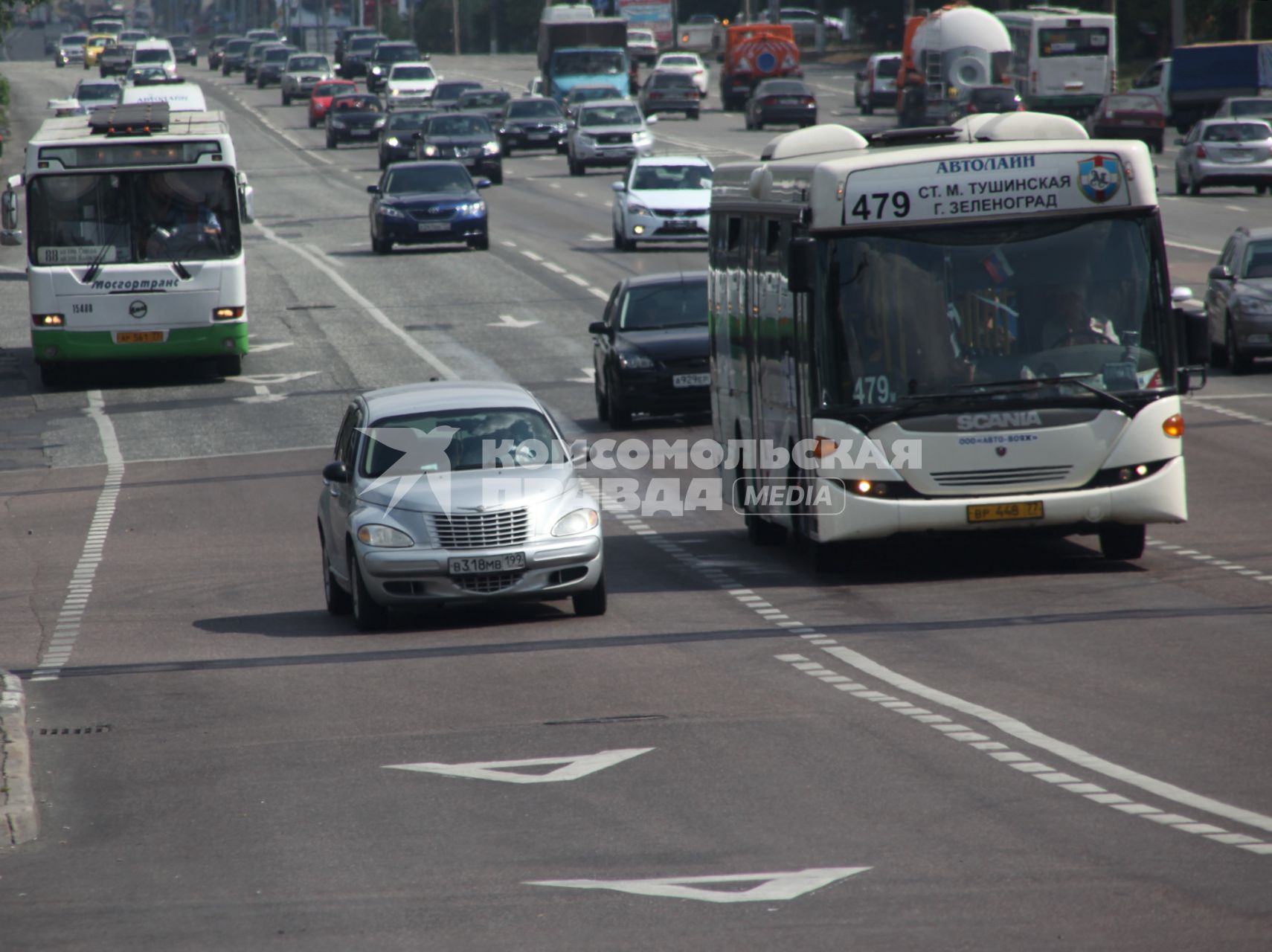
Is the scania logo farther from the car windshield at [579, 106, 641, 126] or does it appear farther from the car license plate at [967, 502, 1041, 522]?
the car windshield at [579, 106, 641, 126]

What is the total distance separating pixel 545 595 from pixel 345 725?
3.42m

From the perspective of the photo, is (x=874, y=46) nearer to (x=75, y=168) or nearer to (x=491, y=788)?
(x=75, y=168)

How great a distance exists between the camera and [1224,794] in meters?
8.63

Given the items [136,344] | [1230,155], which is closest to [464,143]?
[1230,155]

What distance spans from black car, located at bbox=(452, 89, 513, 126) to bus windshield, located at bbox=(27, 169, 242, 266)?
45585 mm

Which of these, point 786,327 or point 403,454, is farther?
point 786,327

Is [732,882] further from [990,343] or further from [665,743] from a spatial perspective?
[990,343]

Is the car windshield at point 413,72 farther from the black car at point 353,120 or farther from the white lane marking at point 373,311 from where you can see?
the white lane marking at point 373,311

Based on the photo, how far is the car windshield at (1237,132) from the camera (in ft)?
169

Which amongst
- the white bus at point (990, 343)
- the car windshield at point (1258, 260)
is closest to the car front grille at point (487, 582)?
the white bus at point (990, 343)

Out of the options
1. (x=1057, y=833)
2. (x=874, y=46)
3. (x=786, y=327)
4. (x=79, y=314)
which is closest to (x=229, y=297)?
(x=79, y=314)

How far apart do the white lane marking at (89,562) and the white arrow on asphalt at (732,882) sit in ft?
21.0

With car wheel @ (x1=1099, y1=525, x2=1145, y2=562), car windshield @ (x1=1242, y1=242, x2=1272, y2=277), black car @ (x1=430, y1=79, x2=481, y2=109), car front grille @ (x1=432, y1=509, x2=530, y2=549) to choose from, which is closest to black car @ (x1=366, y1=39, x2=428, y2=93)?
black car @ (x1=430, y1=79, x2=481, y2=109)

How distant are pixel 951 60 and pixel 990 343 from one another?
55692 mm
